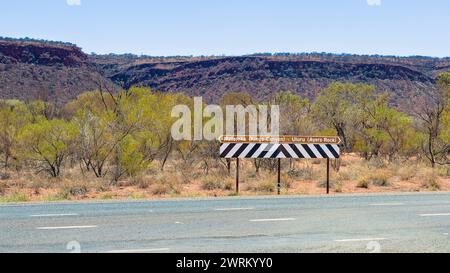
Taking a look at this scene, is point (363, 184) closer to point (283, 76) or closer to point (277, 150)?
point (277, 150)

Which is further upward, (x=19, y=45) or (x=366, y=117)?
(x=19, y=45)

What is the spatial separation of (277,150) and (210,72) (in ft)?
285

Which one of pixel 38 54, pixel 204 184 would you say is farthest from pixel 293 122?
pixel 38 54

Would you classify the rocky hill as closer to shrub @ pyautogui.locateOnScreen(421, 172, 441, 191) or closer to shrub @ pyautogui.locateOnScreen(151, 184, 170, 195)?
shrub @ pyautogui.locateOnScreen(421, 172, 441, 191)

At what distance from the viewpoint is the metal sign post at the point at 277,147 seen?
58.7 feet

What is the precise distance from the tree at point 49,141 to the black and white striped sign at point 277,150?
A: 8.77 m

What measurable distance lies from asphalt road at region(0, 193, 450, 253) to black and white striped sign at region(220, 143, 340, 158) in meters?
2.76

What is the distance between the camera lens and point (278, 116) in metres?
28.1

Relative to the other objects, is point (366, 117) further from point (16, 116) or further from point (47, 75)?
point (47, 75)

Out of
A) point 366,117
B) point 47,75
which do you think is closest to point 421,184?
point 366,117

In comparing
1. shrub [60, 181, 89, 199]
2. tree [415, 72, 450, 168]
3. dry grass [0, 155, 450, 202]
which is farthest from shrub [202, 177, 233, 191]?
tree [415, 72, 450, 168]

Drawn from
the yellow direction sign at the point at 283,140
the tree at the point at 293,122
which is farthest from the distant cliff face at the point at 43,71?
the yellow direction sign at the point at 283,140

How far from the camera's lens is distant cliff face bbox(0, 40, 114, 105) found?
73.9m

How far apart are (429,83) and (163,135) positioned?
257 ft
